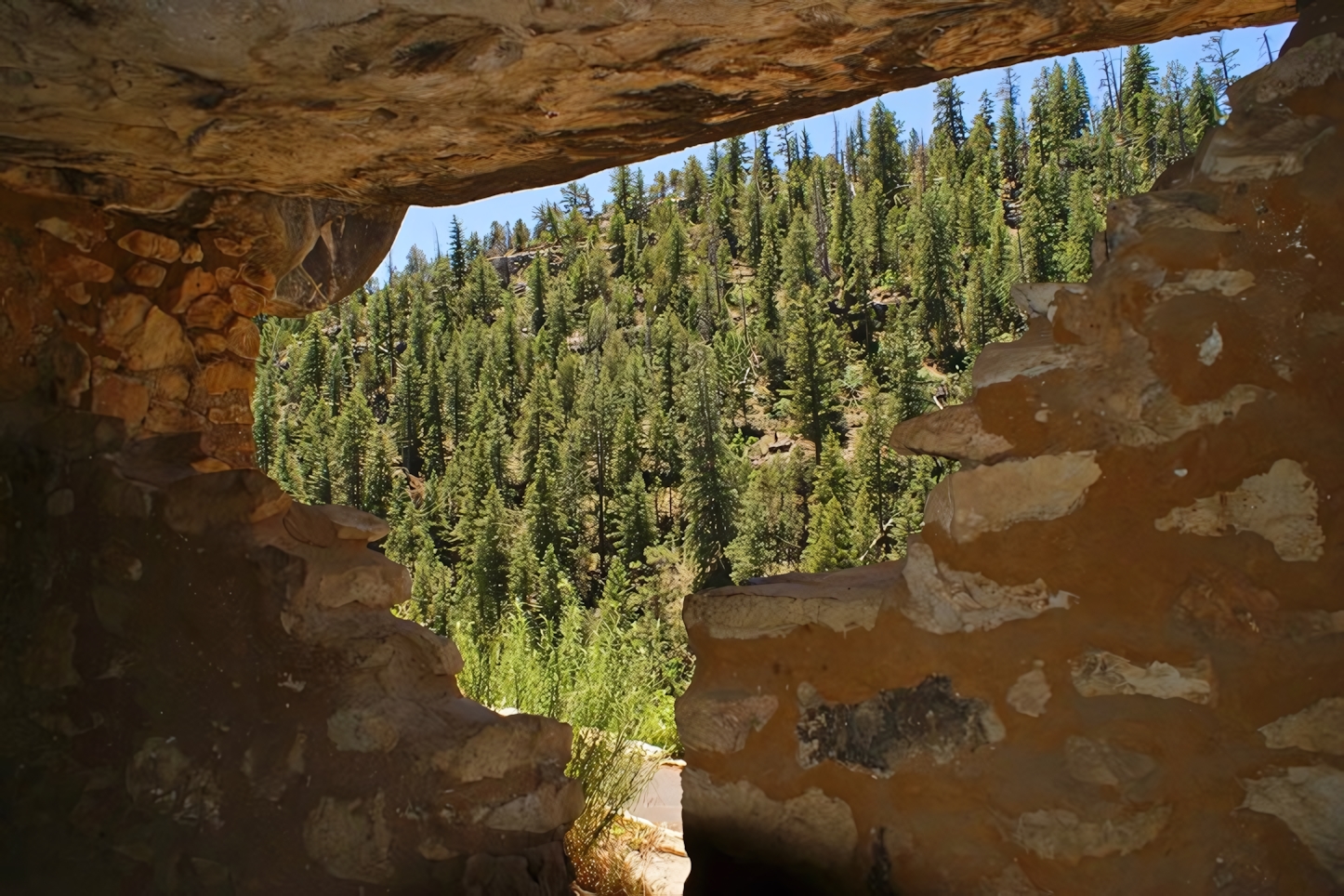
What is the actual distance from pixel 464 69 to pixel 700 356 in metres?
47.9

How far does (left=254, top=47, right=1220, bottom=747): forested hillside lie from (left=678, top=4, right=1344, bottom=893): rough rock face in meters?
25.0

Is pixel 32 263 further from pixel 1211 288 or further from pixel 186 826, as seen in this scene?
pixel 1211 288

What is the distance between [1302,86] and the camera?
5.78 ft

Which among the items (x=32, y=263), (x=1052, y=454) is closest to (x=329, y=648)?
(x=32, y=263)

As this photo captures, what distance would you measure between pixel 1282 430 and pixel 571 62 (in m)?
1.48

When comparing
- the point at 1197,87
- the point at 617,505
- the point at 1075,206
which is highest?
the point at 1197,87

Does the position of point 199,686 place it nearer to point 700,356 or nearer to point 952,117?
point 700,356

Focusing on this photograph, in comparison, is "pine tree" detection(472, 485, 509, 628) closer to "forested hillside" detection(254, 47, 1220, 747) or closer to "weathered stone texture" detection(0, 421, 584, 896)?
"forested hillside" detection(254, 47, 1220, 747)

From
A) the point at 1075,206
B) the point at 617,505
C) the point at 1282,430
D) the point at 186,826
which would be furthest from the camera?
the point at 1075,206

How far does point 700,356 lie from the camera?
4978cm

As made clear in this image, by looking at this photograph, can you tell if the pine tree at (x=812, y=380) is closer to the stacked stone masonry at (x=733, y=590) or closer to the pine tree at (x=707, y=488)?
the pine tree at (x=707, y=488)

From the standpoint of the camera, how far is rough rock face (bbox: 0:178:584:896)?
89.4 inches

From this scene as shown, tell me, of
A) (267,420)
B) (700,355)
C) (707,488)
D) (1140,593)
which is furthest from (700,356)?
(1140,593)

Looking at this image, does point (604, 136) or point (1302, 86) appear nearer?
point (1302, 86)
